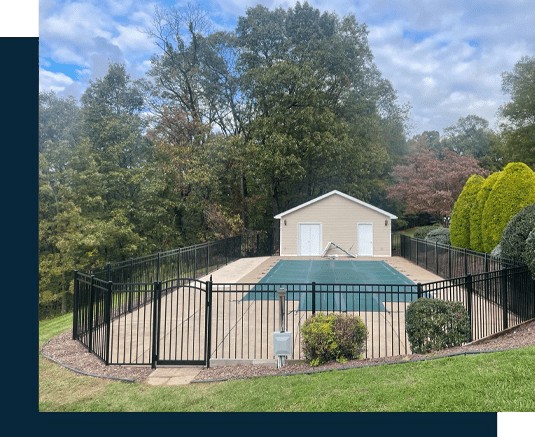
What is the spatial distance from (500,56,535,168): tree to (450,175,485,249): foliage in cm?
620

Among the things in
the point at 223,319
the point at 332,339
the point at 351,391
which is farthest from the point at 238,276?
the point at 351,391

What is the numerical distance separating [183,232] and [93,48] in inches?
522

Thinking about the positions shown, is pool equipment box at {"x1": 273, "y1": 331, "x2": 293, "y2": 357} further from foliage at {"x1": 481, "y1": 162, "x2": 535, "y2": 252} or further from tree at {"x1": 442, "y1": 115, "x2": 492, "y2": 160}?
tree at {"x1": 442, "y1": 115, "x2": 492, "y2": 160}

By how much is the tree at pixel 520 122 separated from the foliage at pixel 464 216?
6.20m

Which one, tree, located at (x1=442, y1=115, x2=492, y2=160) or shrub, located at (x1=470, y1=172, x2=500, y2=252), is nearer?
shrub, located at (x1=470, y1=172, x2=500, y2=252)

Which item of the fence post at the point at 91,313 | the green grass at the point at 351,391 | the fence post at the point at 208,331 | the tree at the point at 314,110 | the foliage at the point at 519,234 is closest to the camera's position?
the green grass at the point at 351,391

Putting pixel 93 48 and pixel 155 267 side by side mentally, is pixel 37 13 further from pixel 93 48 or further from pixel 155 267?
pixel 155 267

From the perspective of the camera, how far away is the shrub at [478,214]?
11938 millimetres

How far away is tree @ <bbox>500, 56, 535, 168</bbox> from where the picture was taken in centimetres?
1797

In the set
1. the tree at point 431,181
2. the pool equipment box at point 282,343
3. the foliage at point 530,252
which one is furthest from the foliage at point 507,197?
the tree at point 431,181

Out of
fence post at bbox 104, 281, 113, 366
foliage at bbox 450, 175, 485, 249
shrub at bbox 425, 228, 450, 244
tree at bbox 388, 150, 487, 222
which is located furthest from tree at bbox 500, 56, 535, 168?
fence post at bbox 104, 281, 113, 366

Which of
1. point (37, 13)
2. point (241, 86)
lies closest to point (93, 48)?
point (37, 13)

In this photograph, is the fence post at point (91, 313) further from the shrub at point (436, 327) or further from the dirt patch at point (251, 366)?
the shrub at point (436, 327)

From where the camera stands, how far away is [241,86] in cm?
1889
